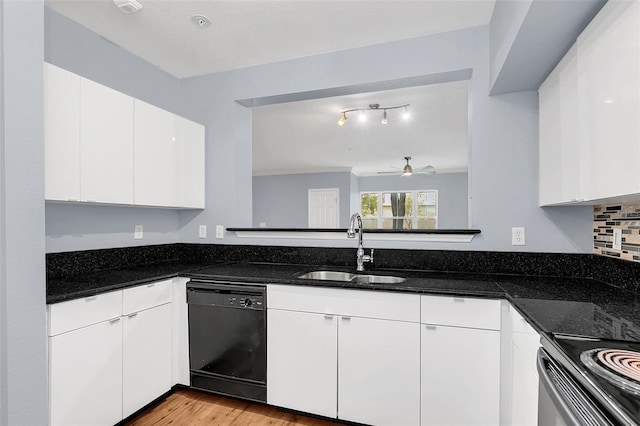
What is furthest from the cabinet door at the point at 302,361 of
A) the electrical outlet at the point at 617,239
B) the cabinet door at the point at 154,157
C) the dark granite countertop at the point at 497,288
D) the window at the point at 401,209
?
the window at the point at 401,209

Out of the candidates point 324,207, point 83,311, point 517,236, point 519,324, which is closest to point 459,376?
point 519,324

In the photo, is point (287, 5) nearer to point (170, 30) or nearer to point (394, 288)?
point (170, 30)

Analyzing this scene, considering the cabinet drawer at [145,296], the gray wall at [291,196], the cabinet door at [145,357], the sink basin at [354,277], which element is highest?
the gray wall at [291,196]

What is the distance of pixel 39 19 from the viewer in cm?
144

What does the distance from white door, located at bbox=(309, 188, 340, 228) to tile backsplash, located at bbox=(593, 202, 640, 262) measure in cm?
567

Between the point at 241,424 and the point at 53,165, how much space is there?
1785mm

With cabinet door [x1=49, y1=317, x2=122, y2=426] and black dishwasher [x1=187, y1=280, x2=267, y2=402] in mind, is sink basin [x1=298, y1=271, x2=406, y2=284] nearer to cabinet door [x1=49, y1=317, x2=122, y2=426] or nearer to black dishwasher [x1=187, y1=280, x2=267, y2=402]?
black dishwasher [x1=187, y1=280, x2=267, y2=402]

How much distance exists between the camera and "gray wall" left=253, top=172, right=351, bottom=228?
7535 millimetres

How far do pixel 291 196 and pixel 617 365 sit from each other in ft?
23.7

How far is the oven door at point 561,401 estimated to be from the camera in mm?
803

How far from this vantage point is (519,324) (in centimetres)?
152

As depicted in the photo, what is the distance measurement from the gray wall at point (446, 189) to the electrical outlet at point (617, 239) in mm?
6163

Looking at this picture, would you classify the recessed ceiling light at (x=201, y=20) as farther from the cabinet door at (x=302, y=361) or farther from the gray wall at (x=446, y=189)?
the gray wall at (x=446, y=189)

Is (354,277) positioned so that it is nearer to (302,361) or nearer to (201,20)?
(302,361)
